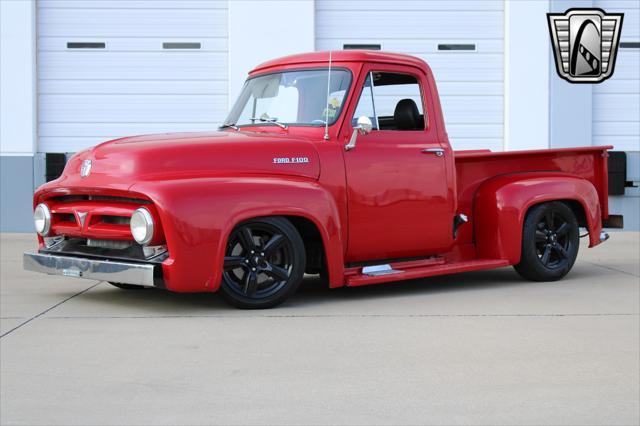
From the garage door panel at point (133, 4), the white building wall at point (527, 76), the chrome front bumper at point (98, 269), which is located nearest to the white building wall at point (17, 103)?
the garage door panel at point (133, 4)

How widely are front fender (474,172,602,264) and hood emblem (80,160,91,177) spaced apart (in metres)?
3.39

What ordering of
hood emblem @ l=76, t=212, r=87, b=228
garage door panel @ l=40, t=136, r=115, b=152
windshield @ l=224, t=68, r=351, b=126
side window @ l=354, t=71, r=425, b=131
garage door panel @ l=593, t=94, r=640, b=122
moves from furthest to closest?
garage door panel @ l=593, t=94, r=640, b=122
garage door panel @ l=40, t=136, r=115, b=152
side window @ l=354, t=71, r=425, b=131
windshield @ l=224, t=68, r=351, b=126
hood emblem @ l=76, t=212, r=87, b=228

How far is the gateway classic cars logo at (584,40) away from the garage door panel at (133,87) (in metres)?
5.16

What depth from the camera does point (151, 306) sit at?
287 inches

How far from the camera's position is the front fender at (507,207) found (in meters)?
8.55

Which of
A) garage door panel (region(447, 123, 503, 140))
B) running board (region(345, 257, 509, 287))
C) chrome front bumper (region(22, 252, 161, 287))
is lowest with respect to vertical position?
running board (region(345, 257, 509, 287))

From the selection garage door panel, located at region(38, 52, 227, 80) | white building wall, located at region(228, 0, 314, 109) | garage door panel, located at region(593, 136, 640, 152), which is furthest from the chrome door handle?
garage door panel, located at region(593, 136, 640, 152)

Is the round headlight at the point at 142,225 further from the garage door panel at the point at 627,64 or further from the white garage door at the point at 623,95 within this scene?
the garage door panel at the point at 627,64

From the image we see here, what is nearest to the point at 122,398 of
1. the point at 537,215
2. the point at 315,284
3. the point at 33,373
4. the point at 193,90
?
the point at 33,373

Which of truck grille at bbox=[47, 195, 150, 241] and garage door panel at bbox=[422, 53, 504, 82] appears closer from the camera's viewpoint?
truck grille at bbox=[47, 195, 150, 241]

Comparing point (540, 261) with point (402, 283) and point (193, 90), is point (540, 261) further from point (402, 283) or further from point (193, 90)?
point (193, 90)

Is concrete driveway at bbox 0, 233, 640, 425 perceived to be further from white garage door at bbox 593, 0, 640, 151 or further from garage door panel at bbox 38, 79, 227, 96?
white garage door at bbox 593, 0, 640, 151

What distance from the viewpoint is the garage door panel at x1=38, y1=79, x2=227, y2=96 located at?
15289mm

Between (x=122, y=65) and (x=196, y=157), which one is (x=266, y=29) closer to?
(x=122, y=65)
